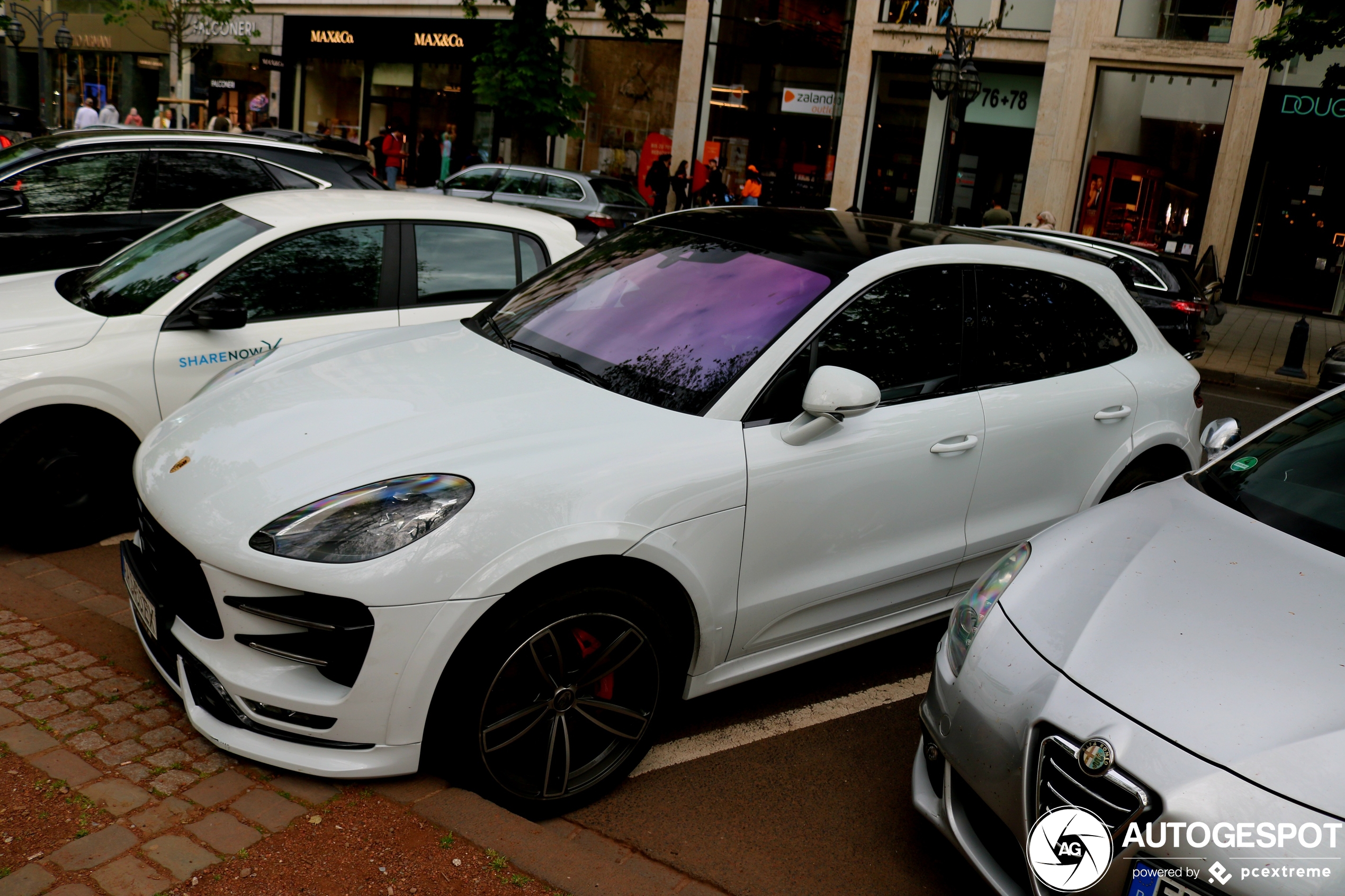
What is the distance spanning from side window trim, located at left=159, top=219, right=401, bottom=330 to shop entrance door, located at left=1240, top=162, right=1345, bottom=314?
21.3m

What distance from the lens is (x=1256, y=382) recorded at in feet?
44.5

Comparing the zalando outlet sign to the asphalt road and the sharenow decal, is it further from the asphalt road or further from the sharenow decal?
the asphalt road

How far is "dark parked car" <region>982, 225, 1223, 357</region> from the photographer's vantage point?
11.9 m

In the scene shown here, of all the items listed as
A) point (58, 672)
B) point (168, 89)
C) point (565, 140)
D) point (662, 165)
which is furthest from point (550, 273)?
point (168, 89)

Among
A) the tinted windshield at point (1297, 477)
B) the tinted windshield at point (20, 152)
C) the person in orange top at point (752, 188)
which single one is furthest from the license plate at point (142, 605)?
the person in orange top at point (752, 188)

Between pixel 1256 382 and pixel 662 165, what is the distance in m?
15.3

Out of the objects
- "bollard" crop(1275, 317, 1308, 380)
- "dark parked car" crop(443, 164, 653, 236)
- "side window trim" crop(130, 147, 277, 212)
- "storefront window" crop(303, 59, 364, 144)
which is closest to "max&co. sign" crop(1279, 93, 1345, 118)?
"bollard" crop(1275, 317, 1308, 380)

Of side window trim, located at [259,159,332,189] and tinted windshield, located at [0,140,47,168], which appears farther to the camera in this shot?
side window trim, located at [259,159,332,189]

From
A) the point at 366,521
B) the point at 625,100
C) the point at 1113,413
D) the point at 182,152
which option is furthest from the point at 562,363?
the point at 625,100

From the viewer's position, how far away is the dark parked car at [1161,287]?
1185cm

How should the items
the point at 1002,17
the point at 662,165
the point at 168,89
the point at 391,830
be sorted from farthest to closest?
the point at 168,89 → the point at 662,165 → the point at 1002,17 → the point at 391,830

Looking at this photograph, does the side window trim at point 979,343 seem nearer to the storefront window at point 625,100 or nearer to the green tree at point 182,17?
the storefront window at point 625,100

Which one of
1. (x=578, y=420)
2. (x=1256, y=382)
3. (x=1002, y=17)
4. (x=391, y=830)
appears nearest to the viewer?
(x=391, y=830)

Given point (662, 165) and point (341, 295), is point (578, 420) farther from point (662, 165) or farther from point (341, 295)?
point (662, 165)
